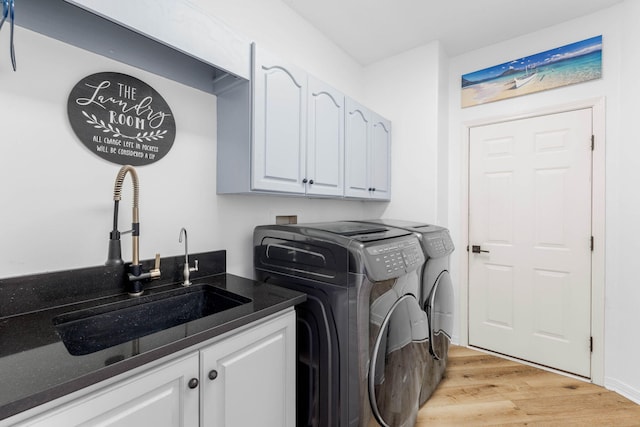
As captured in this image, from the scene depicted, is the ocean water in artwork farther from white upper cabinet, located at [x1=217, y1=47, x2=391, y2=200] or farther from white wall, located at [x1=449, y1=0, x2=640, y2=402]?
white upper cabinet, located at [x1=217, y1=47, x2=391, y2=200]

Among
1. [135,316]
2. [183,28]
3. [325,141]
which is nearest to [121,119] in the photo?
[183,28]

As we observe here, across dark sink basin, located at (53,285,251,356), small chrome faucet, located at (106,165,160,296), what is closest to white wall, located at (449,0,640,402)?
dark sink basin, located at (53,285,251,356)

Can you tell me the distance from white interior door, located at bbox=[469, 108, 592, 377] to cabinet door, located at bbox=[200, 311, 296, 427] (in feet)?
6.92

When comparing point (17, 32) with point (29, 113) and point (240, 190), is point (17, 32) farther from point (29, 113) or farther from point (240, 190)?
point (240, 190)

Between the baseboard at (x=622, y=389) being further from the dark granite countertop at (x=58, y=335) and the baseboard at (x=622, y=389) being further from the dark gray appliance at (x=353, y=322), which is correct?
the dark granite countertop at (x=58, y=335)

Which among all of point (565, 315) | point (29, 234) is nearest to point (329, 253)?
point (29, 234)

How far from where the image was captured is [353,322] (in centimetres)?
129

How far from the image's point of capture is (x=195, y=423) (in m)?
0.92

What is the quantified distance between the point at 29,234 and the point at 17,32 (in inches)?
28.6

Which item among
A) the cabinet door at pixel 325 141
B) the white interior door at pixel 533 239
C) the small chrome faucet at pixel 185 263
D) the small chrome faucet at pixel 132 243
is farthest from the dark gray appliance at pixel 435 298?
the small chrome faucet at pixel 132 243

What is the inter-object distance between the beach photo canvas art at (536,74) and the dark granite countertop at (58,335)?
8.28 ft

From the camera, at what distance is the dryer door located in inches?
74.0

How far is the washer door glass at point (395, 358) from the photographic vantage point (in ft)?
4.42

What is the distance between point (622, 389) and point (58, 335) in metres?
3.24
